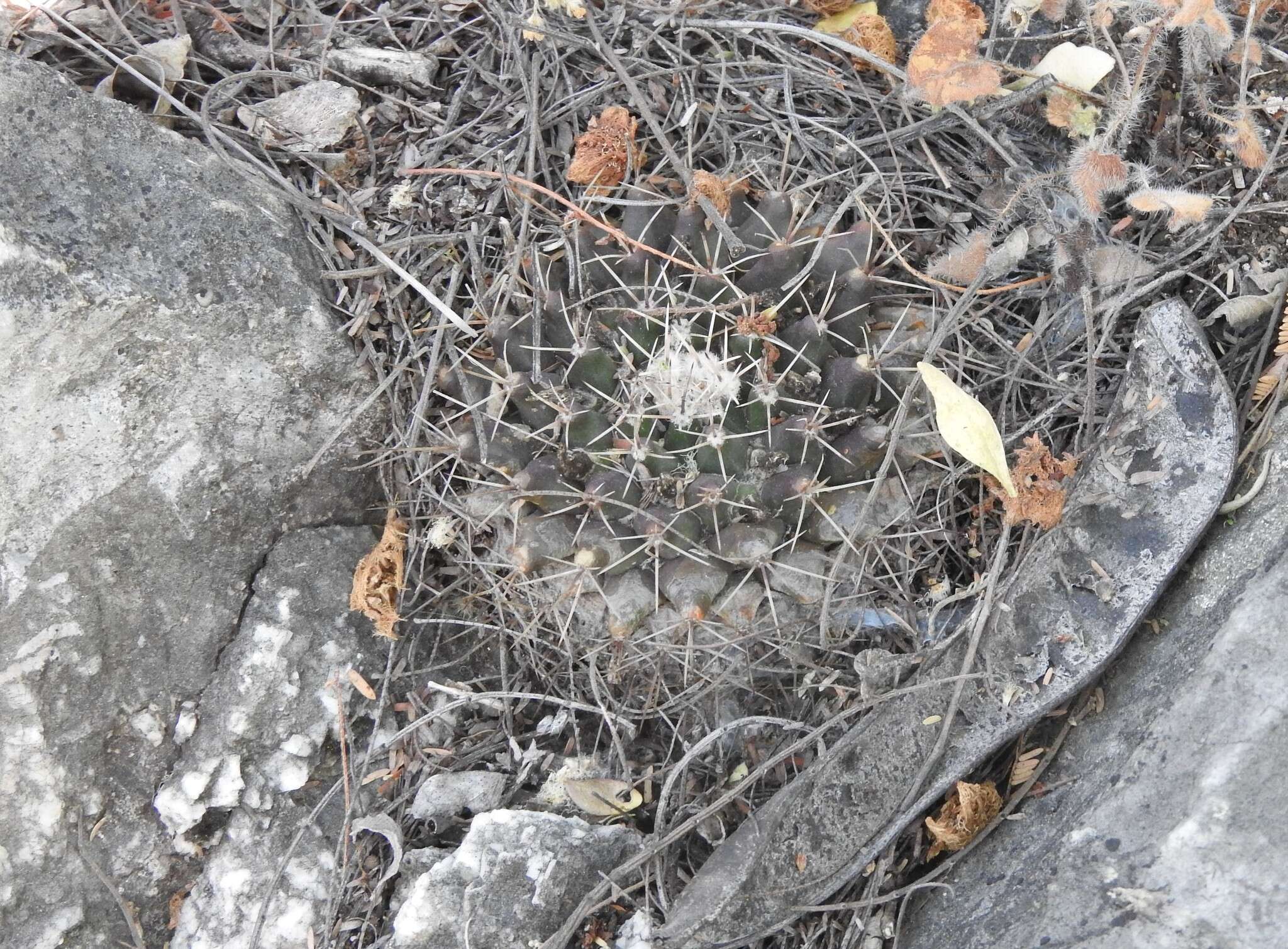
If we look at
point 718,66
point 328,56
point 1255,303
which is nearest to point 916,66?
point 718,66

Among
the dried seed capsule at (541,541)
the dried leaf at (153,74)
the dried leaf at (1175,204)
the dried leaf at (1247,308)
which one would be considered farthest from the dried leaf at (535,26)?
the dried leaf at (1247,308)

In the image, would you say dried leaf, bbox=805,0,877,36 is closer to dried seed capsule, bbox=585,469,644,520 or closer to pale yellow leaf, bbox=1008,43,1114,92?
pale yellow leaf, bbox=1008,43,1114,92

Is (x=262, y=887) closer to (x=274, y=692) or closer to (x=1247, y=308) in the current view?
(x=274, y=692)

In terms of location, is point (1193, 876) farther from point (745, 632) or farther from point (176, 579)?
point (176, 579)

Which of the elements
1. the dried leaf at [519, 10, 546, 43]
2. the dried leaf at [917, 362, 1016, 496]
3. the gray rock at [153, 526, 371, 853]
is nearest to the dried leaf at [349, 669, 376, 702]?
the gray rock at [153, 526, 371, 853]

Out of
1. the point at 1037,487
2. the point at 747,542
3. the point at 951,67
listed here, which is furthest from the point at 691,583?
the point at 951,67

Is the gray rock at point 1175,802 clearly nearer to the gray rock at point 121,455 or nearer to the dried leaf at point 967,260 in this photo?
the dried leaf at point 967,260
